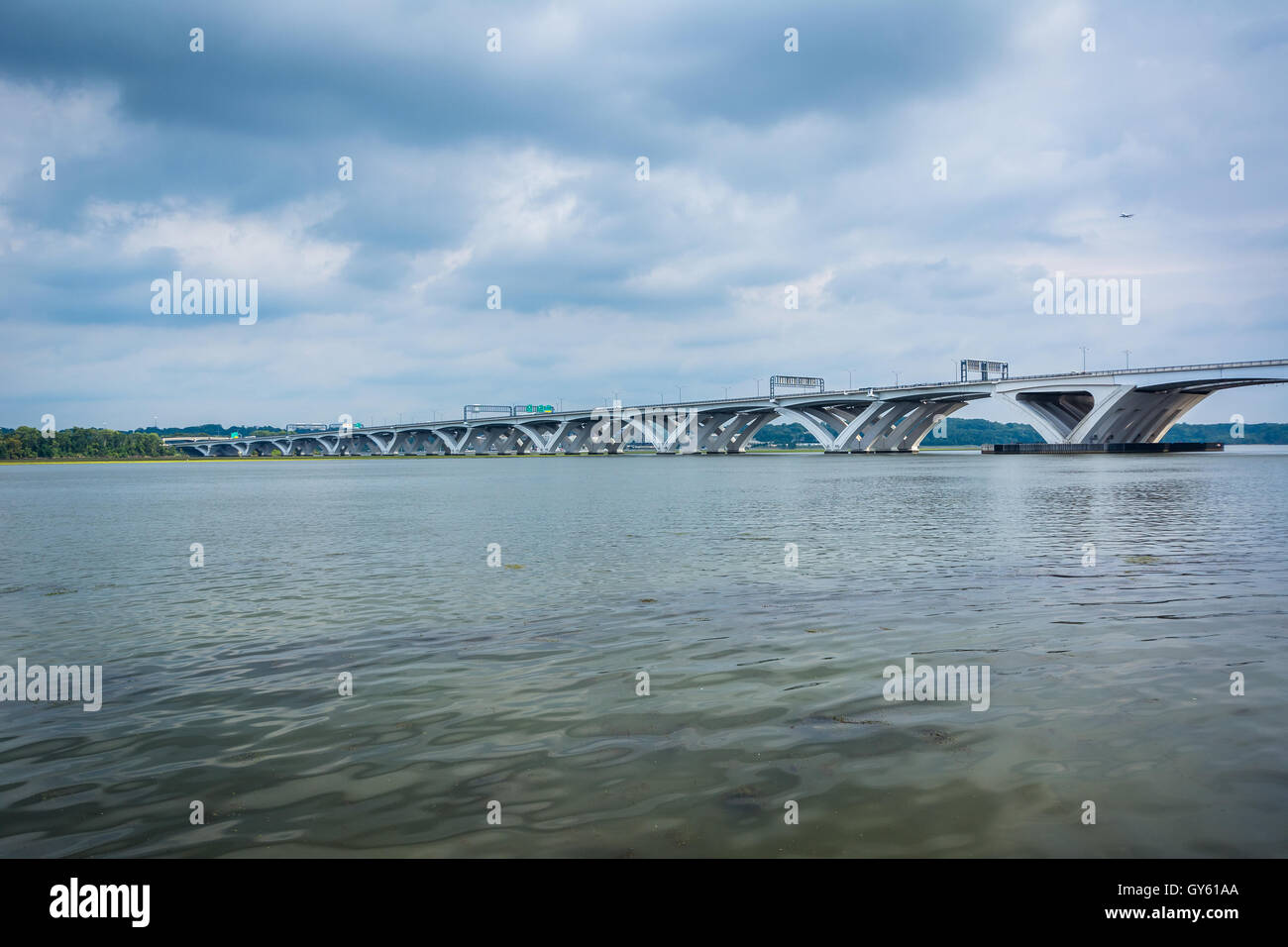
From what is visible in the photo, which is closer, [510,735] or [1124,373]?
[510,735]

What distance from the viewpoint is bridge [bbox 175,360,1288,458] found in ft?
359

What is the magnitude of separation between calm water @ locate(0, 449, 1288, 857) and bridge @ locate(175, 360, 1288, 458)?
104128 mm

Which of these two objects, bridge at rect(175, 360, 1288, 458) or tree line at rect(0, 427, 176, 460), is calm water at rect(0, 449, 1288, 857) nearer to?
bridge at rect(175, 360, 1288, 458)

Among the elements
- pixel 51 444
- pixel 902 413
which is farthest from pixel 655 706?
pixel 51 444

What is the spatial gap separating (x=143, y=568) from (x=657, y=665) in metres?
15.6

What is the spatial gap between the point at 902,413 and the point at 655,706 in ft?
469

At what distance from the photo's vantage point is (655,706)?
8125 mm

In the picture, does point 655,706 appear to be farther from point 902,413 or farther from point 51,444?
point 51,444

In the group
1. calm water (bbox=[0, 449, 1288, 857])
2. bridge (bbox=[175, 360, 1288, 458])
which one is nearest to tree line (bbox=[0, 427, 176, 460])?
bridge (bbox=[175, 360, 1288, 458])

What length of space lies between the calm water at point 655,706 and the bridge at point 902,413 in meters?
104

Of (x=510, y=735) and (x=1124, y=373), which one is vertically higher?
(x=1124, y=373)

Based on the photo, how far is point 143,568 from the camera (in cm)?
1925
